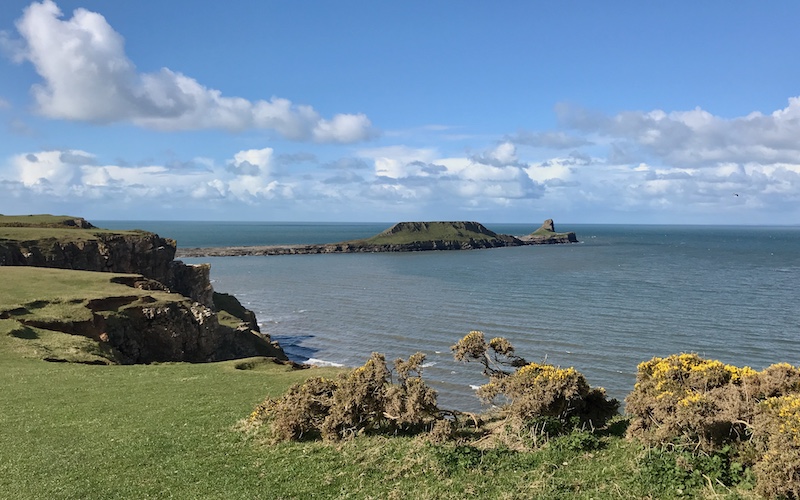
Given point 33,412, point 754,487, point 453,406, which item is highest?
point 754,487

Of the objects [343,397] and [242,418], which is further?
[242,418]

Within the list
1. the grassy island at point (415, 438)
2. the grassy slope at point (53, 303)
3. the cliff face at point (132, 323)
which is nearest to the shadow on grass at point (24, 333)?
the grassy slope at point (53, 303)

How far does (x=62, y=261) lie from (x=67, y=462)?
53699 mm

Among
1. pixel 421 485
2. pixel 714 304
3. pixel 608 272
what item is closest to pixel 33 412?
pixel 421 485

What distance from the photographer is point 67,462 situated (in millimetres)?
16047

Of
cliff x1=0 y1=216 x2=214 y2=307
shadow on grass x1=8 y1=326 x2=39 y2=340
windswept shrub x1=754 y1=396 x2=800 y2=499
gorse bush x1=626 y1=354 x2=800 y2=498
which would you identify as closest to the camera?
windswept shrub x1=754 y1=396 x2=800 y2=499

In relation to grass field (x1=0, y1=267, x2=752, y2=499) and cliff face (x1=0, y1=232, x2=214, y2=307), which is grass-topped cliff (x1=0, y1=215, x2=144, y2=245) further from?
grass field (x1=0, y1=267, x2=752, y2=499)

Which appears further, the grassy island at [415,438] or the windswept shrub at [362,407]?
the windswept shrub at [362,407]

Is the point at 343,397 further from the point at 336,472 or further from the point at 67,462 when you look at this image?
the point at 67,462

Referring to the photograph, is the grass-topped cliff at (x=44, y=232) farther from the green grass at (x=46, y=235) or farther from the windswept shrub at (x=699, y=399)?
the windswept shrub at (x=699, y=399)

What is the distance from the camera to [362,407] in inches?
687

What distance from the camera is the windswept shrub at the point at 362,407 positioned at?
56.4ft

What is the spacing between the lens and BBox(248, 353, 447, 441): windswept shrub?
17188 mm

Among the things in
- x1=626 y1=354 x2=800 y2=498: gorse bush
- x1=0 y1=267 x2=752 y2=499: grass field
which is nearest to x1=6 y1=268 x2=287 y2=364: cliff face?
x1=0 y1=267 x2=752 y2=499: grass field
